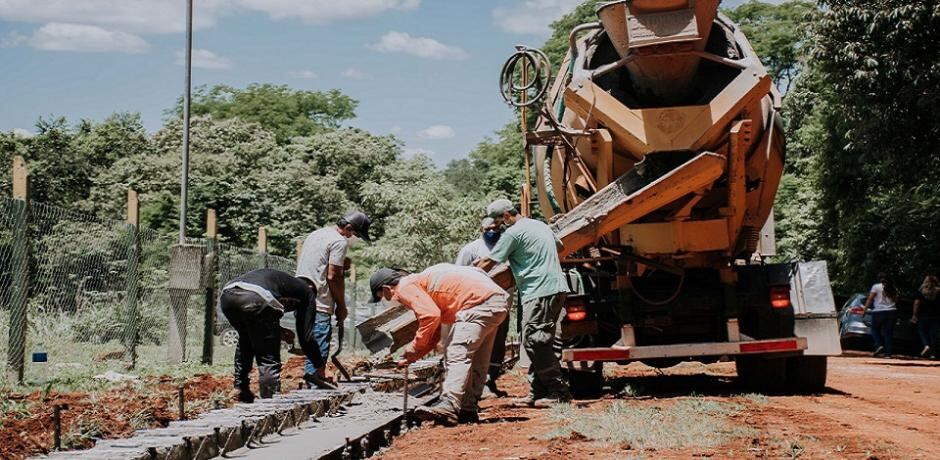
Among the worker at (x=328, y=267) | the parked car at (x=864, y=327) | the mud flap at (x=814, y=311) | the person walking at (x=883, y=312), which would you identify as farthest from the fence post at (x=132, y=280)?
the parked car at (x=864, y=327)

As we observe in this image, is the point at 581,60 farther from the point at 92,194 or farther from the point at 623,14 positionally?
the point at 92,194

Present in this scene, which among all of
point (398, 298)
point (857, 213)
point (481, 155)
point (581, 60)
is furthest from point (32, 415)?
point (481, 155)

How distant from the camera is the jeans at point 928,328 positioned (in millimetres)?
21094

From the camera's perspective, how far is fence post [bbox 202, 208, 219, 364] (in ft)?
53.1

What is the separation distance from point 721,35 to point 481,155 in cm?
5474

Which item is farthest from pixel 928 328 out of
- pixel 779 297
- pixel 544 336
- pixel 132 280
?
pixel 132 280

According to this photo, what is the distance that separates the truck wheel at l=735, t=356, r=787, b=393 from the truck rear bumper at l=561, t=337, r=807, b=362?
25.2 inches

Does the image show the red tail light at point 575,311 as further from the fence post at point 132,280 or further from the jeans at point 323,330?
the fence post at point 132,280

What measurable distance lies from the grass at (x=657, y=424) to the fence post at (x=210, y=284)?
7.25 meters

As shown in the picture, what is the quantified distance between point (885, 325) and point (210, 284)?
1252 cm

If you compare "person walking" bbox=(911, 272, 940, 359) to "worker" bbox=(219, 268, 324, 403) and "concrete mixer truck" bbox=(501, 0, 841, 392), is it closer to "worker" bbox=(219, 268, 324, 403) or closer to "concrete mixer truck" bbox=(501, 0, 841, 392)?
"concrete mixer truck" bbox=(501, 0, 841, 392)

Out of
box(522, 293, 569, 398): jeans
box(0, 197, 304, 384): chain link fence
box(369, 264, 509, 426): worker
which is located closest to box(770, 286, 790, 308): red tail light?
box(522, 293, 569, 398): jeans

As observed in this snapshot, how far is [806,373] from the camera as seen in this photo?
1212 centimetres

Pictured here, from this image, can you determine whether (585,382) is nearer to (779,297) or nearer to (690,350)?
(690,350)
